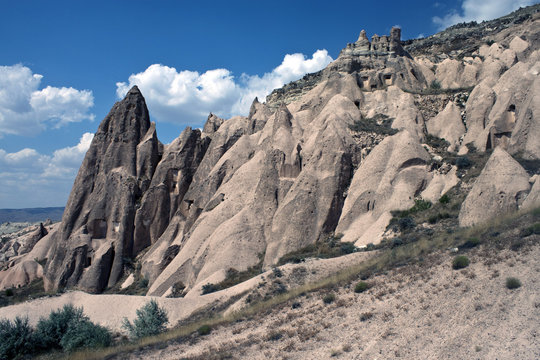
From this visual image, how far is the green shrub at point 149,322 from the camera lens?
56.5 ft

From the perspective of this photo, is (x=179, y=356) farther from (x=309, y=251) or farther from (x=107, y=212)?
(x=107, y=212)

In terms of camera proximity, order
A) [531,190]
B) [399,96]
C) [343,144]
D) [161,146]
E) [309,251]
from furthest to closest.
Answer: [161,146], [399,96], [343,144], [309,251], [531,190]

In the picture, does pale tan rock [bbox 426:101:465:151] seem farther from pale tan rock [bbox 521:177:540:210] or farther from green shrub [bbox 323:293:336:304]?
green shrub [bbox 323:293:336:304]

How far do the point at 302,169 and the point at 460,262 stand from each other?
59.6 ft

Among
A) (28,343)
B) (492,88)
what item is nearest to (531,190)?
(492,88)

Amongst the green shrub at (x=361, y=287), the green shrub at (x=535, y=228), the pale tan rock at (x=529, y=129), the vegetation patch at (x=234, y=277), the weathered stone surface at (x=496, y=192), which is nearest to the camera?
the green shrub at (x=535, y=228)

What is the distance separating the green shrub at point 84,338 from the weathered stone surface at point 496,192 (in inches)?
652

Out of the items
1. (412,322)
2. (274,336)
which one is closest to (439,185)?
(412,322)

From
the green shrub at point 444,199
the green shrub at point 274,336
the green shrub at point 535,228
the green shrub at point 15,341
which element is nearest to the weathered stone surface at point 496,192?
the green shrub at point 444,199

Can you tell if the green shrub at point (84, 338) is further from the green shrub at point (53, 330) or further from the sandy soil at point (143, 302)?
the sandy soil at point (143, 302)

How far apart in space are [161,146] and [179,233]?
39.8 ft

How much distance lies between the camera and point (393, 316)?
1046cm

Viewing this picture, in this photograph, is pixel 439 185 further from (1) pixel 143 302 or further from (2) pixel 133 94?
(2) pixel 133 94

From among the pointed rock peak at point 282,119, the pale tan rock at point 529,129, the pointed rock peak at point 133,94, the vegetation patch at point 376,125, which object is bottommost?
the pale tan rock at point 529,129
